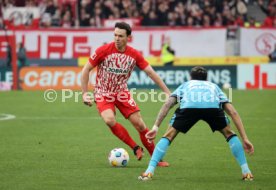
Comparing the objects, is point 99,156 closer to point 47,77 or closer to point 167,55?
point 47,77

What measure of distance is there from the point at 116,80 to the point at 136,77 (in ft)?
56.2

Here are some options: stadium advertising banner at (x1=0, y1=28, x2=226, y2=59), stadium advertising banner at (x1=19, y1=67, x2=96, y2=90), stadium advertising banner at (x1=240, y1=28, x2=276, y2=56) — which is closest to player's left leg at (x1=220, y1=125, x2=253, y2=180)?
stadium advertising banner at (x1=19, y1=67, x2=96, y2=90)

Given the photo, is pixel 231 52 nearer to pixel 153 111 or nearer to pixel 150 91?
pixel 150 91

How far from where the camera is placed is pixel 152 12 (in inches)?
1294

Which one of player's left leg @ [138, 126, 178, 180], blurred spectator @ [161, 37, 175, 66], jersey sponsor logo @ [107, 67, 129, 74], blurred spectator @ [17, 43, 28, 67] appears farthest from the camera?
blurred spectator @ [17, 43, 28, 67]

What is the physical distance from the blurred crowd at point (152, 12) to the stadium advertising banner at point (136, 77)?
14.0ft

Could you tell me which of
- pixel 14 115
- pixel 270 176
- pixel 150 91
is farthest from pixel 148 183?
pixel 150 91

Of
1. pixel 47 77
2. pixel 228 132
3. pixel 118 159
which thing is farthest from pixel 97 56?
pixel 47 77

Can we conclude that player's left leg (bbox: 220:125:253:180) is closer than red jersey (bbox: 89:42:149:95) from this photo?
Yes

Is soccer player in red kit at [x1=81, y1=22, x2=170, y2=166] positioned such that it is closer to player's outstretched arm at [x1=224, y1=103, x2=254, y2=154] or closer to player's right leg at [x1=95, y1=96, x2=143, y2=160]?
player's right leg at [x1=95, y1=96, x2=143, y2=160]

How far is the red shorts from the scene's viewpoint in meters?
12.0

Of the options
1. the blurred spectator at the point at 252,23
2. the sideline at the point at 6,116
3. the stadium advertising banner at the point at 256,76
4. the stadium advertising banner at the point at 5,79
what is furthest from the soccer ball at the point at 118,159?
the blurred spectator at the point at 252,23

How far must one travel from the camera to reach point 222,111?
10.1 metres

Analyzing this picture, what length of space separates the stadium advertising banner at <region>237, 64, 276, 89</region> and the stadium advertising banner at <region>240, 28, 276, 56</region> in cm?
273
